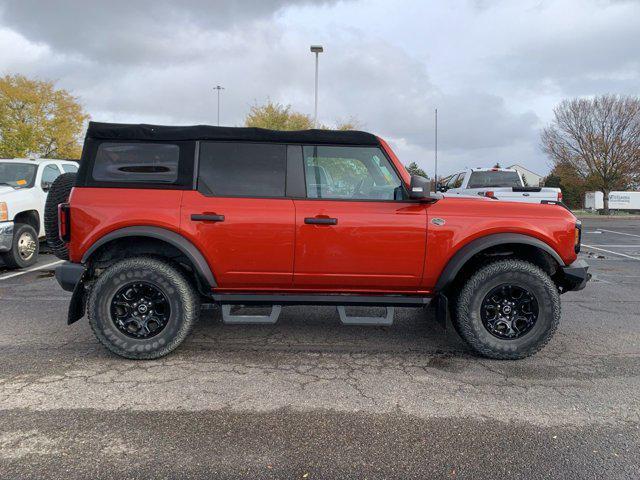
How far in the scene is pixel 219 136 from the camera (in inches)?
154

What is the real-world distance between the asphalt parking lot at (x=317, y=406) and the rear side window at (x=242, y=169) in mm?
1438

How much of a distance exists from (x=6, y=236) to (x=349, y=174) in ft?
20.6

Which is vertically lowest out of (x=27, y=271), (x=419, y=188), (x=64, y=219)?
(x=27, y=271)

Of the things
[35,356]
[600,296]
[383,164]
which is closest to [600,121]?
[600,296]

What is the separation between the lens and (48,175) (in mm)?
8758

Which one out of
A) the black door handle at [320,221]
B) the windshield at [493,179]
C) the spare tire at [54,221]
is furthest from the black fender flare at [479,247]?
the windshield at [493,179]

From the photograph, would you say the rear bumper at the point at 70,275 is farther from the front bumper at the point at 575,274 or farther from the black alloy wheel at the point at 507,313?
the front bumper at the point at 575,274

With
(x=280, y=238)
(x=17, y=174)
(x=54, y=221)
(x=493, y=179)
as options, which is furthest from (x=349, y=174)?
(x=493, y=179)

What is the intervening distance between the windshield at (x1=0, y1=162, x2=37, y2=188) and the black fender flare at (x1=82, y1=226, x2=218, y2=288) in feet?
18.2

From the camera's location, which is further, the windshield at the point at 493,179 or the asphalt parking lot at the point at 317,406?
the windshield at the point at 493,179

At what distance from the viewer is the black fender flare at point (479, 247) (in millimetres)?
3787

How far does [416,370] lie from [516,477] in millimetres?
1400

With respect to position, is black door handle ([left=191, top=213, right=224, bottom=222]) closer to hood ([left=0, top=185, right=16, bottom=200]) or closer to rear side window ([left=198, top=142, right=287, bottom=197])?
rear side window ([left=198, top=142, right=287, bottom=197])

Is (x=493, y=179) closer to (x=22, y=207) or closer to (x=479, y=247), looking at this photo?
(x=479, y=247)
